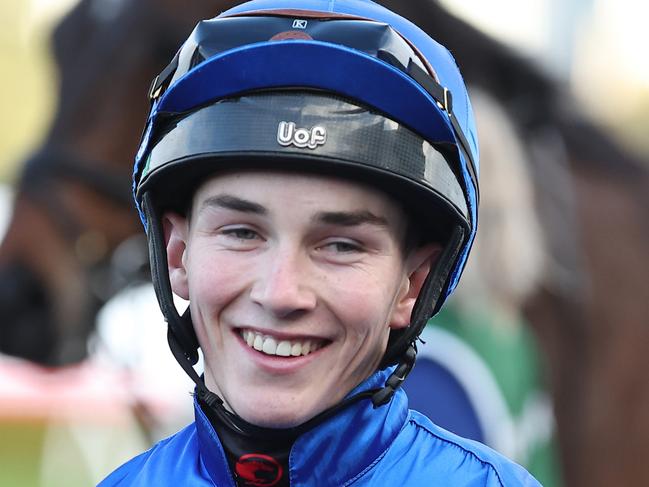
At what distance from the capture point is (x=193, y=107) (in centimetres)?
197

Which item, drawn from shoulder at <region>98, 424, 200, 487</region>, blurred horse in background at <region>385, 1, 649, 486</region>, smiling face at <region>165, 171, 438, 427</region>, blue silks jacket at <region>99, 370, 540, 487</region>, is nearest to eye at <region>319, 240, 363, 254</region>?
smiling face at <region>165, 171, 438, 427</region>

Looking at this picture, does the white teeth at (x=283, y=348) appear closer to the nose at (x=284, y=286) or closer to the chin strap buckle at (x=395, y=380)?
the nose at (x=284, y=286)

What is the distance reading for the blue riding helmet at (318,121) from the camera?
1.87 meters

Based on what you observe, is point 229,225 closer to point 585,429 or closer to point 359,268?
point 359,268

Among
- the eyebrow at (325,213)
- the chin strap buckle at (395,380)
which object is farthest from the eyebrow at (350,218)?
the chin strap buckle at (395,380)

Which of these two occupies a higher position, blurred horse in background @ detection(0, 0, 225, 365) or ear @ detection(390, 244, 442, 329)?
ear @ detection(390, 244, 442, 329)

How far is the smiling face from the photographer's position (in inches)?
72.0

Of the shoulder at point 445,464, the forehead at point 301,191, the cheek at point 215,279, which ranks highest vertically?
the forehead at point 301,191

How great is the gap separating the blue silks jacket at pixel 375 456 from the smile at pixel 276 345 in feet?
0.38

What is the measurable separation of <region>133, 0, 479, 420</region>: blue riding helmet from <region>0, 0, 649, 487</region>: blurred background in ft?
7.42

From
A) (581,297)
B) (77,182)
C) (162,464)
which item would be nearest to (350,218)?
(162,464)

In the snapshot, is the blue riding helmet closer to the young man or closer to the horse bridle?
the young man

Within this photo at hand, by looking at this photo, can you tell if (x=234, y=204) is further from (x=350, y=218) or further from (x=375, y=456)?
(x=375, y=456)

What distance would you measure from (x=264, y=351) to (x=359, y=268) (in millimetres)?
187
